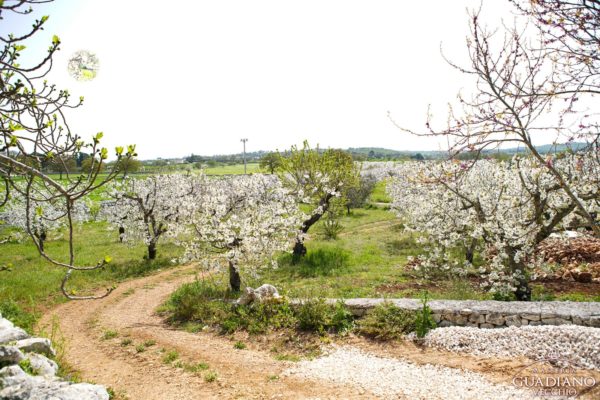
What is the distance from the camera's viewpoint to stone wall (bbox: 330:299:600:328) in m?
7.92

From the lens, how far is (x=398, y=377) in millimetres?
6891

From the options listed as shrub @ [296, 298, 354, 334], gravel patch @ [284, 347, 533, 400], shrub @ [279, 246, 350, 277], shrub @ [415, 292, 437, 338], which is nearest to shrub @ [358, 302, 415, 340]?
shrub @ [415, 292, 437, 338]

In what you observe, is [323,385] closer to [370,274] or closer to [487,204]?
[370,274]

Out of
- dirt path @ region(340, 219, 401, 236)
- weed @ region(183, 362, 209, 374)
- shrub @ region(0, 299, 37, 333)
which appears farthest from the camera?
dirt path @ region(340, 219, 401, 236)

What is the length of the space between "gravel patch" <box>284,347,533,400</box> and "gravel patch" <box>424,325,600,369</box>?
964 millimetres

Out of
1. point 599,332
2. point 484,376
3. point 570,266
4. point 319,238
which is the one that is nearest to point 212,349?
point 484,376

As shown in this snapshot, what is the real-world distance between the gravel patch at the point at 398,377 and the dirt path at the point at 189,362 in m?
0.21

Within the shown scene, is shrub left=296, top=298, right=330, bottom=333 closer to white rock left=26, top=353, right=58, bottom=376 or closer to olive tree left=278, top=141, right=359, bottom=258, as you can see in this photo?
white rock left=26, top=353, right=58, bottom=376

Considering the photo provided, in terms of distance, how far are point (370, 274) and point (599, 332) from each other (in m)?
9.08

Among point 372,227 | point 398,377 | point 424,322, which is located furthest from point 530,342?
point 372,227

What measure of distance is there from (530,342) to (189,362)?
6.77m

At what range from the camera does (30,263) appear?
18.8m

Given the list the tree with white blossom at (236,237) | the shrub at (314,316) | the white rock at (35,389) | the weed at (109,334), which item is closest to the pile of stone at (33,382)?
the white rock at (35,389)

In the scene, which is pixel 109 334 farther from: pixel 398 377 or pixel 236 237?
pixel 398 377
